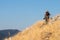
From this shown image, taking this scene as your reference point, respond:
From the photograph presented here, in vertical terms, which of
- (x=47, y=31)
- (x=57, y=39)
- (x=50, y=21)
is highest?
(x=50, y=21)

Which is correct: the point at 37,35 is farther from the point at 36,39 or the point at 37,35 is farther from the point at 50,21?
the point at 50,21

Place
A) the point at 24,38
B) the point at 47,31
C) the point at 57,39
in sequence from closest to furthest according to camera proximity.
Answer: the point at 57,39 < the point at 47,31 < the point at 24,38

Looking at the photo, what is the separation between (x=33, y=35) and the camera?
22.3m

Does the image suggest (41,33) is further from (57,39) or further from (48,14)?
(48,14)

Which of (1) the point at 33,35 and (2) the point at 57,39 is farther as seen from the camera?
(1) the point at 33,35

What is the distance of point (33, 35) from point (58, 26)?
9.31 ft

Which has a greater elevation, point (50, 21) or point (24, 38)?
point (50, 21)

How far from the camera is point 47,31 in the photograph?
21.1m

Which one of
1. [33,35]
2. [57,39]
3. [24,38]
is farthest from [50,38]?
[24,38]

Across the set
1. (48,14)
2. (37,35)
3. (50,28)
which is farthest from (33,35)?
(48,14)

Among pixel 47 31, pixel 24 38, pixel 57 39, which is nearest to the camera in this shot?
pixel 57 39

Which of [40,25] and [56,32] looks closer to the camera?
[56,32]

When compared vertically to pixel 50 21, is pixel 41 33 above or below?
below

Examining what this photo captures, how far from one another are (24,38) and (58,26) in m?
4.27
